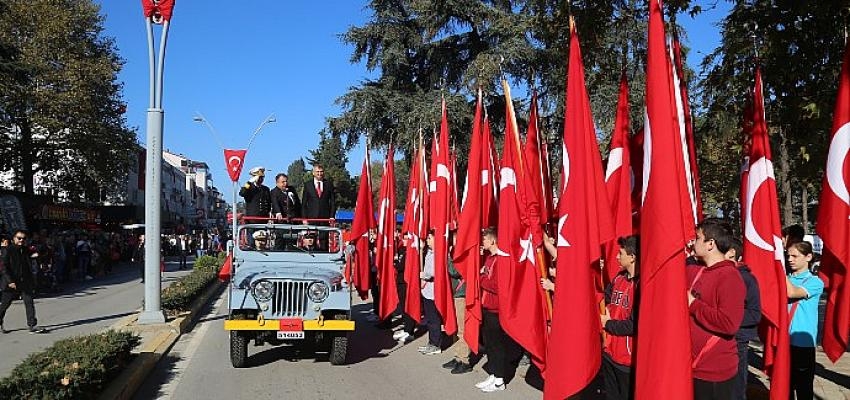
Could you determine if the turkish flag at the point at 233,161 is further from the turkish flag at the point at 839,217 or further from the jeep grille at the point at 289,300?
the turkish flag at the point at 839,217

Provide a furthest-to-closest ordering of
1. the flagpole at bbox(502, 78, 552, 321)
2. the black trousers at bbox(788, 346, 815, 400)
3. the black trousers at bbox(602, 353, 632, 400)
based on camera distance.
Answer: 1. the flagpole at bbox(502, 78, 552, 321)
2. the black trousers at bbox(788, 346, 815, 400)
3. the black trousers at bbox(602, 353, 632, 400)

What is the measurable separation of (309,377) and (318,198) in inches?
150

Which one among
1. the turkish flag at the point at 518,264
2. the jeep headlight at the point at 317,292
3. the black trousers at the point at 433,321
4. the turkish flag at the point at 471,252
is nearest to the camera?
the turkish flag at the point at 518,264

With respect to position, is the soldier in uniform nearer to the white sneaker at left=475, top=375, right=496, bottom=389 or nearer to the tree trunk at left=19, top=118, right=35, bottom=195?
the white sneaker at left=475, top=375, right=496, bottom=389

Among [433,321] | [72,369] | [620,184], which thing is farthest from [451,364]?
[72,369]

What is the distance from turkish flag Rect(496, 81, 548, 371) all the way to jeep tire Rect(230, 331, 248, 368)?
4.06 metres

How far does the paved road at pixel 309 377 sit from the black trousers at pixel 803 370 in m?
2.66

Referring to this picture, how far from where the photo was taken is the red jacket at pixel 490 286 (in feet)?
28.4

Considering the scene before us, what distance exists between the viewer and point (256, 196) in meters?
12.7

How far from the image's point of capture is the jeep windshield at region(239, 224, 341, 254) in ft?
37.1

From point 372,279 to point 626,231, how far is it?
1029 centimetres

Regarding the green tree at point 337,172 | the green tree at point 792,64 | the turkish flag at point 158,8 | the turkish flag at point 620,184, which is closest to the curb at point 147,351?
the turkish flag at point 620,184

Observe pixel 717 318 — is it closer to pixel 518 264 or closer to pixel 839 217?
pixel 839 217

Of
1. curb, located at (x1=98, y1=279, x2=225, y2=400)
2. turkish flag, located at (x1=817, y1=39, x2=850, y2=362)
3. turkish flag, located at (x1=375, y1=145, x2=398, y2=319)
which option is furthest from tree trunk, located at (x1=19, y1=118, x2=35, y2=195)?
turkish flag, located at (x1=817, y1=39, x2=850, y2=362)
